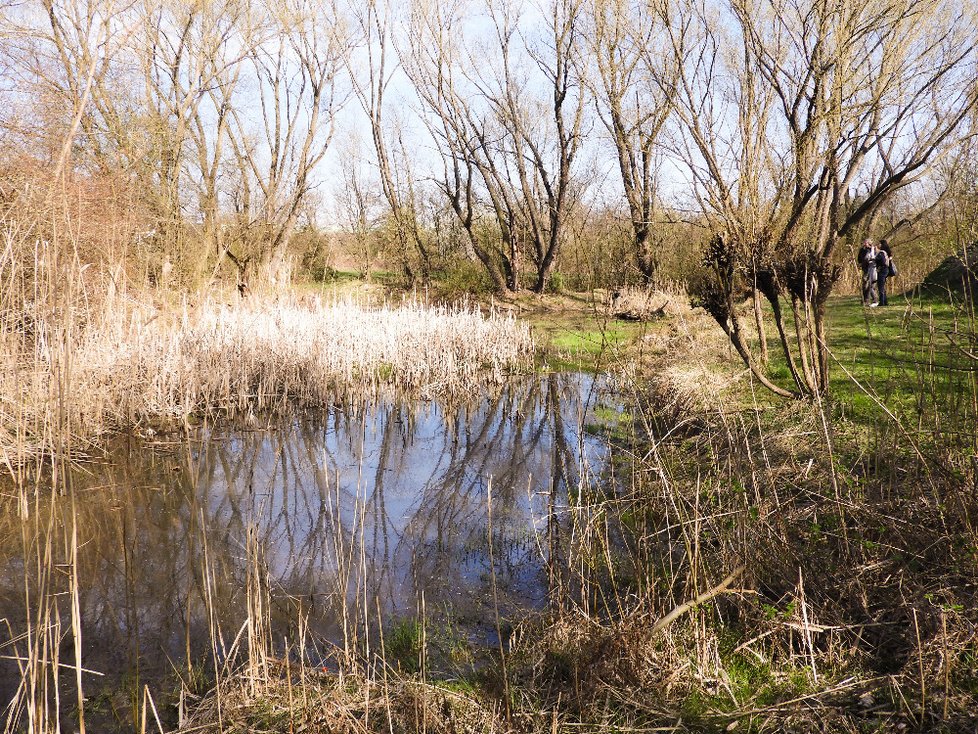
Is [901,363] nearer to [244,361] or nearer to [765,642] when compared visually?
[765,642]

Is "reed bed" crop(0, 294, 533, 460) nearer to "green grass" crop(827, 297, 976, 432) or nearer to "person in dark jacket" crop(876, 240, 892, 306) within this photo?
"green grass" crop(827, 297, 976, 432)

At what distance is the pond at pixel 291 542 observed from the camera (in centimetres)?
297

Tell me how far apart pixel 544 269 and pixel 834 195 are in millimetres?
11706

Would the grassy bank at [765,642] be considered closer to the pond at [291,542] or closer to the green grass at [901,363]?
the green grass at [901,363]

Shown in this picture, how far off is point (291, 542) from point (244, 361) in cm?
367

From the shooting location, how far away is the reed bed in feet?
17.4

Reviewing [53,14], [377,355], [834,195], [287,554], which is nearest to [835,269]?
[834,195]

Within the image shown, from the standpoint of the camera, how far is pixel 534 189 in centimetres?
1866

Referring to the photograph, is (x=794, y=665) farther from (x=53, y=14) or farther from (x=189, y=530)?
(x=53, y=14)

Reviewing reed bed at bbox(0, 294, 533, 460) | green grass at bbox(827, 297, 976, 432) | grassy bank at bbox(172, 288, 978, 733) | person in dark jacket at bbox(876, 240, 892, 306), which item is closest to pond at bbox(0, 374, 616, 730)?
grassy bank at bbox(172, 288, 978, 733)

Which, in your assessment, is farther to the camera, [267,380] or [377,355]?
[377,355]

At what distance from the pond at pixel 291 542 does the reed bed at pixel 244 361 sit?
0.42m

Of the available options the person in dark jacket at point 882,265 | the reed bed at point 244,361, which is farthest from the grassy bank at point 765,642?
the person in dark jacket at point 882,265

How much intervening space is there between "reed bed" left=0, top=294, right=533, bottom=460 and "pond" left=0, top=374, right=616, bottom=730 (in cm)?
42
